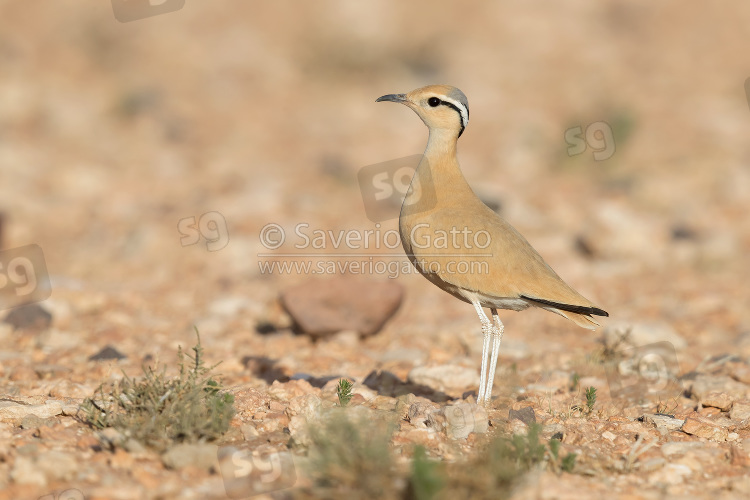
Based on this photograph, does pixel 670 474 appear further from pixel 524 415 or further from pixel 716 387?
pixel 716 387

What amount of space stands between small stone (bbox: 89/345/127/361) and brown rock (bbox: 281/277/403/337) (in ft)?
4.81

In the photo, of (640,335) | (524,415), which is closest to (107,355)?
(524,415)

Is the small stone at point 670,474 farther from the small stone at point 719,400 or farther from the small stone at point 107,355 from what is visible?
the small stone at point 107,355

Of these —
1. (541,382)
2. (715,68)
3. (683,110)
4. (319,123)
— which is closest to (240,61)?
(319,123)

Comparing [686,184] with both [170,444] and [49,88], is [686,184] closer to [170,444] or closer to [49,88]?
[170,444]

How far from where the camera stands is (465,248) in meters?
4.61

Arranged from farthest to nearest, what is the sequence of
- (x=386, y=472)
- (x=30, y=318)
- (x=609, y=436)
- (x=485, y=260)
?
(x=30, y=318) → (x=485, y=260) → (x=609, y=436) → (x=386, y=472)

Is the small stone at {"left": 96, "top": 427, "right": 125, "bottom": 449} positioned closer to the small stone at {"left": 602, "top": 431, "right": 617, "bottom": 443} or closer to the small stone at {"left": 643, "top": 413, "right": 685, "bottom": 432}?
the small stone at {"left": 602, "top": 431, "right": 617, "bottom": 443}

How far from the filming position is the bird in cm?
451

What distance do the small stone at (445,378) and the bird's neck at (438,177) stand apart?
1305 millimetres

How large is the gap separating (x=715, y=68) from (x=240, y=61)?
9493 mm

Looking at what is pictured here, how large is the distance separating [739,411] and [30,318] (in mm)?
5495

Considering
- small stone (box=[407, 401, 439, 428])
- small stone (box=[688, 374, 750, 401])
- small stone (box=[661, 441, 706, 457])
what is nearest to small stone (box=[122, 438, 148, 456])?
small stone (box=[407, 401, 439, 428])

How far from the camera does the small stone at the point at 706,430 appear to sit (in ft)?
14.2
